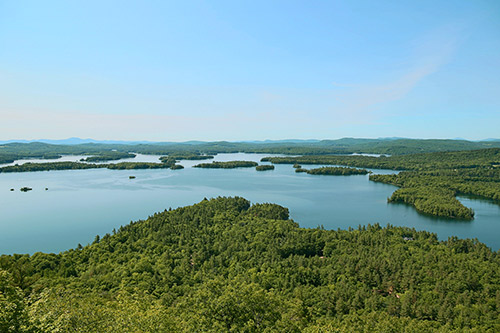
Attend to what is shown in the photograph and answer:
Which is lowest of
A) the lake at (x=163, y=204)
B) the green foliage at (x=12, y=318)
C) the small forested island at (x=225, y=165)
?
the lake at (x=163, y=204)

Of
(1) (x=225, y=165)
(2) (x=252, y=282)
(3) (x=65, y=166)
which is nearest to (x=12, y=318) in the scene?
(2) (x=252, y=282)

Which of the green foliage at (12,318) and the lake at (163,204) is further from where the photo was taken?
the lake at (163,204)

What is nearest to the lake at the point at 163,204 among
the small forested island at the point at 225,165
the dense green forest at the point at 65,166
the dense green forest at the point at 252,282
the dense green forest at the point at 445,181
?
the dense green forest at the point at 445,181

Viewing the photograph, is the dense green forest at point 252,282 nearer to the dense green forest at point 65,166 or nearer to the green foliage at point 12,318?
the green foliage at point 12,318

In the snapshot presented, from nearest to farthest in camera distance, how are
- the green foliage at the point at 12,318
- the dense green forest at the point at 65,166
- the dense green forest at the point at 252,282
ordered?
1. the green foliage at the point at 12,318
2. the dense green forest at the point at 252,282
3. the dense green forest at the point at 65,166

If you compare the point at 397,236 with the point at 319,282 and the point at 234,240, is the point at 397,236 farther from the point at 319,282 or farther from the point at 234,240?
the point at 234,240

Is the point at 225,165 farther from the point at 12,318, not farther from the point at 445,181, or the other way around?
the point at 12,318
